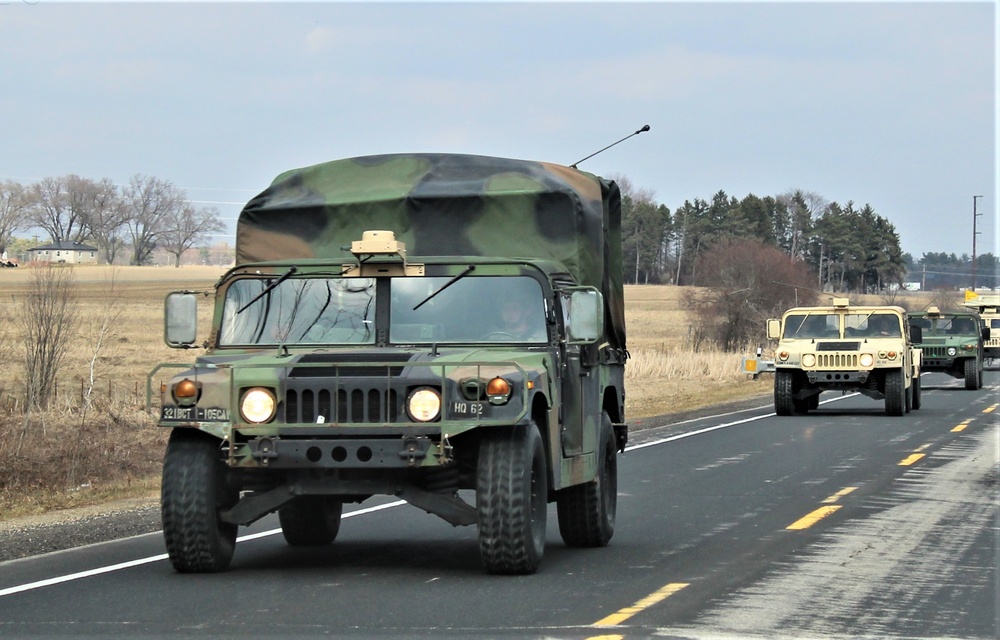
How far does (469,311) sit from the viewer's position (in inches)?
392

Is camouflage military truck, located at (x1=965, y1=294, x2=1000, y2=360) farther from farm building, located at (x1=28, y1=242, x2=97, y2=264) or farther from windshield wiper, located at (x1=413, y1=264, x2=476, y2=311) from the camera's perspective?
farm building, located at (x1=28, y1=242, x2=97, y2=264)

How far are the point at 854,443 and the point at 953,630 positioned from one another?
14.2m

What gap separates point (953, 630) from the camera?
307 inches

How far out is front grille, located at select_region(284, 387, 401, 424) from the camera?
8734 mm

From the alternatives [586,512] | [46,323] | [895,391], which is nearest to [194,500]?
[586,512]

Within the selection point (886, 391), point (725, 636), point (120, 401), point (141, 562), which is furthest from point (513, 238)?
point (886, 391)

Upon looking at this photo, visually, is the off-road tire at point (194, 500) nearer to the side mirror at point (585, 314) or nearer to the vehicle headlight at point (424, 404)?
the vehicle headlight at point (424, 404)

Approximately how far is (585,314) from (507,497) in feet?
5.00

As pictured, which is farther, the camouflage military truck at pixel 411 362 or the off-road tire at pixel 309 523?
the off-road tire at pixel 309 523

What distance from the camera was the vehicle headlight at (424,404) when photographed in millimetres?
8688

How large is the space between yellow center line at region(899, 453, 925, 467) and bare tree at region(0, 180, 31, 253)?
96636mm

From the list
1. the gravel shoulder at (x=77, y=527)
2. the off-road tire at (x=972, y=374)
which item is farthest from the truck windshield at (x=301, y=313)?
the off-road tire at (x=972, y=374)

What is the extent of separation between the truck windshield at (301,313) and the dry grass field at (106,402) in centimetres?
470

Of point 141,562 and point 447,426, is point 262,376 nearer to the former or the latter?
point 447,426
